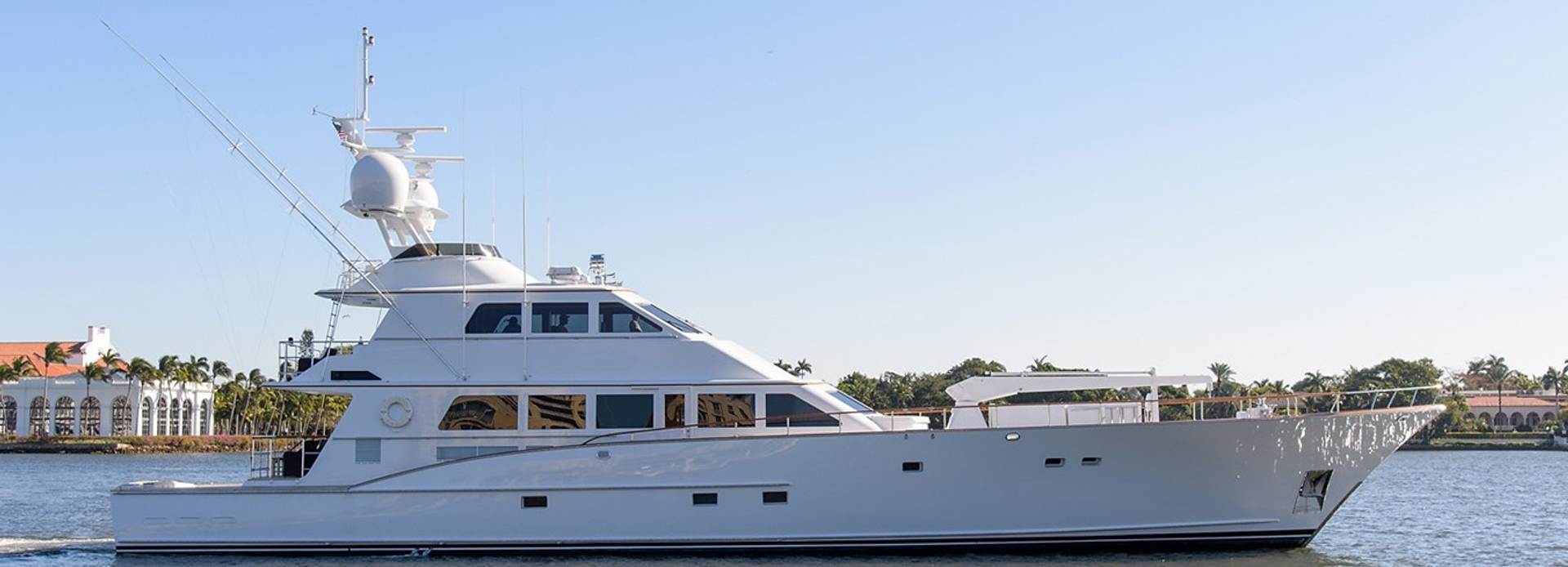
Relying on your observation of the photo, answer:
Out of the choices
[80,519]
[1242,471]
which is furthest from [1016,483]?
[80,519]

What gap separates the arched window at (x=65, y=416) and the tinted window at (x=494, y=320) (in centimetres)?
6869

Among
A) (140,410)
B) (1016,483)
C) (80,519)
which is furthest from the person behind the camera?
(140,410)

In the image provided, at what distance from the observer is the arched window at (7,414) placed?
7694 centimetres

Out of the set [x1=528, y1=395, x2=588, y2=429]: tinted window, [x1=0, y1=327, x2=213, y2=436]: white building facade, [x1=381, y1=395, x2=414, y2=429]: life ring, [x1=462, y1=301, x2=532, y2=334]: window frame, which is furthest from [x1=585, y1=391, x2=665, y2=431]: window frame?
[x1=0, y1=327, x2=213, y2=436]: white building facade

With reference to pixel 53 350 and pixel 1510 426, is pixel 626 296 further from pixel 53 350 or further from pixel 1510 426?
pixel 1510 426

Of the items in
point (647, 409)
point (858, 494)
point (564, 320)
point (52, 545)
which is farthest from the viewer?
point (52, 545)

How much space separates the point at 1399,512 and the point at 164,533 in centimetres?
2054

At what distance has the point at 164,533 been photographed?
16.5 m

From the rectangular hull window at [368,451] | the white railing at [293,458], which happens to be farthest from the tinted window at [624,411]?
the white railing at [293,458]

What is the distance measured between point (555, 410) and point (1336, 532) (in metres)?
11.7

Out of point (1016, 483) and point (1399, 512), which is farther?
point (1399, 512)

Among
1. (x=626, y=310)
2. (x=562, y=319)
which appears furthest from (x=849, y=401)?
(x=562, y=319)

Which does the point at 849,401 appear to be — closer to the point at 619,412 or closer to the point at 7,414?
the point at 619,412

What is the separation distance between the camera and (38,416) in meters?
77.8
